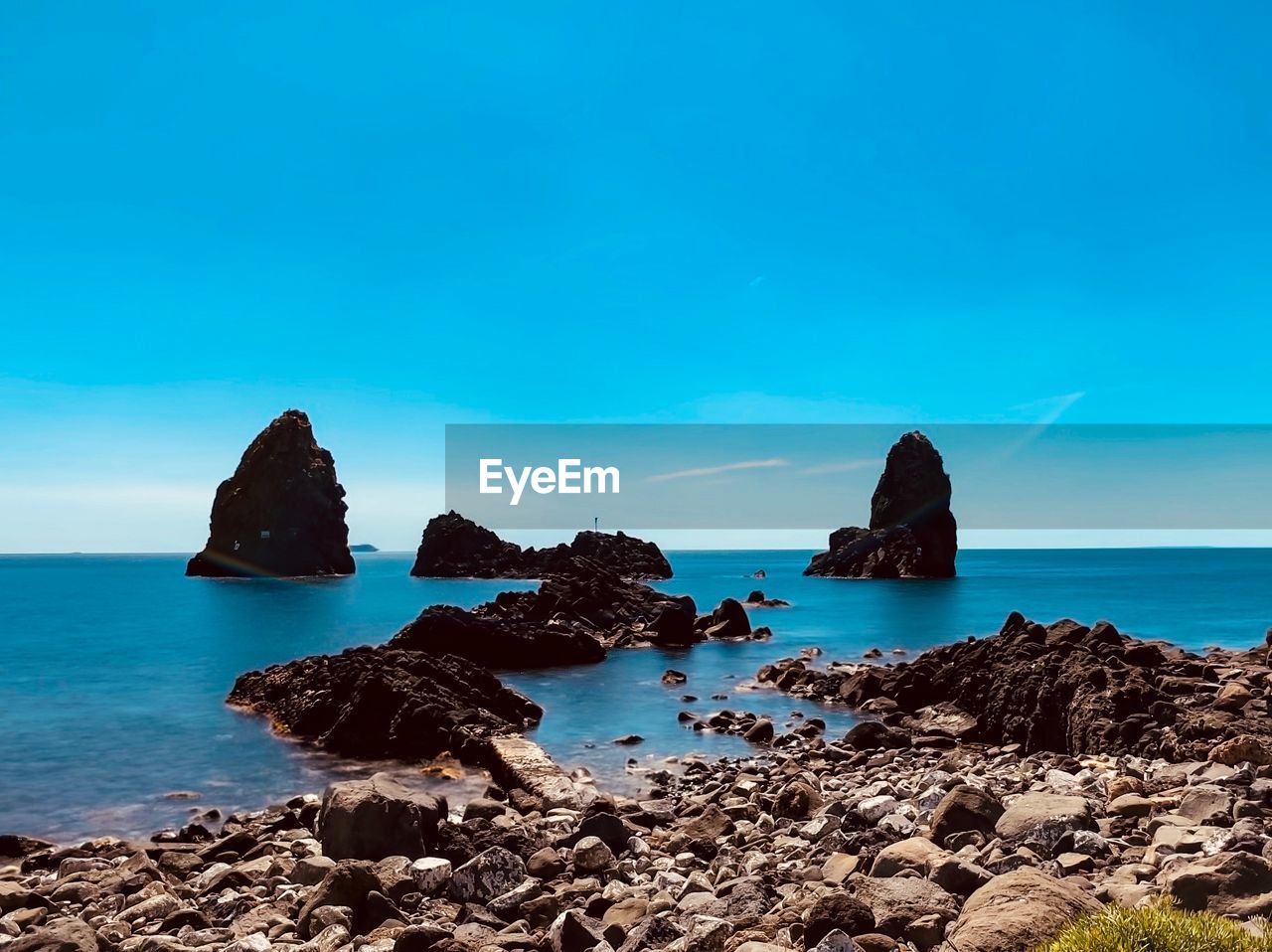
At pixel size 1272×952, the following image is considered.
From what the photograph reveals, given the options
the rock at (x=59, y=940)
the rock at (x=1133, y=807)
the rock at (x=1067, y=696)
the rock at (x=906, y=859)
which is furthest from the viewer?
the rock at (x=1067, y=696)

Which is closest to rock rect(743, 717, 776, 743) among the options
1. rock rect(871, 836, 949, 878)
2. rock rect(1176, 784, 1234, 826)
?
rock rect(1176, 784, 1234, 826)

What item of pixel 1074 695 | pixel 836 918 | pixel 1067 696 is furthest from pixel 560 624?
pixel 836 918

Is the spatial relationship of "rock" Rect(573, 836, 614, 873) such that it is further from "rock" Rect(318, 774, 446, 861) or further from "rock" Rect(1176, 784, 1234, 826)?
"rock" Rect(1176, 784, 1234, 826)

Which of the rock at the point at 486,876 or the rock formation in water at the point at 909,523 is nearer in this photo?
the rock at the point at 486,876

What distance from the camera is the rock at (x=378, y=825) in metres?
13.1

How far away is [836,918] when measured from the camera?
835 centimetres

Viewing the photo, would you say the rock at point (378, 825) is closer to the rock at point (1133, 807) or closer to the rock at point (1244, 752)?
the rock at point (1133, 807)

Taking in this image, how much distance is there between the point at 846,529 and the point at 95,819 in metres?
182

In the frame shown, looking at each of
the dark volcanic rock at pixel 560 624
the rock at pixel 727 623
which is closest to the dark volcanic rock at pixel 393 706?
the dark volcanic rock at pixel 560 624

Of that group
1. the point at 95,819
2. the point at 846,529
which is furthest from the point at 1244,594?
the point at 95,819

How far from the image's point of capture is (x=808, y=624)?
73188 mm

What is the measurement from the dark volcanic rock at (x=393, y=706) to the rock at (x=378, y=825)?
10.9m

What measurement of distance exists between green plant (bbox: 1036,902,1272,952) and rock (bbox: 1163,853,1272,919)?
1978 millimetres

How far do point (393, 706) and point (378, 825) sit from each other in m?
14.9
